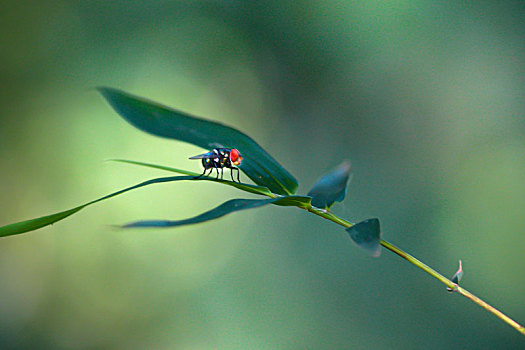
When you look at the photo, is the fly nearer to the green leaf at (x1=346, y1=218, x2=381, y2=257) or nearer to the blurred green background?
the green leaf at (x1=346, y1=218, x2=381, y2=257)

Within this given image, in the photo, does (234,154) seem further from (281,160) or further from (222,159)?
(281,160)

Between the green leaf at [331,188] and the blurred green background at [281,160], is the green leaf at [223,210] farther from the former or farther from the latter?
the blurred green background at [281,160]

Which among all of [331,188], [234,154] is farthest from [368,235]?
[234,154]

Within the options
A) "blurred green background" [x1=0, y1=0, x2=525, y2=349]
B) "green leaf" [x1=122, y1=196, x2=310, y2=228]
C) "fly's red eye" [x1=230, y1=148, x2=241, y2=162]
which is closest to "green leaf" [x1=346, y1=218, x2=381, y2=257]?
"green leaf" [x1=122, y1=196, x2=310, y2=228]

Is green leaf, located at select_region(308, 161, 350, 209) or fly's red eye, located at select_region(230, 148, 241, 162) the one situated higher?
fly's red eye, located at select_region(230, 148, 241, 162)

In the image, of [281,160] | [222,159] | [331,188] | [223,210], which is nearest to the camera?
[223,210]

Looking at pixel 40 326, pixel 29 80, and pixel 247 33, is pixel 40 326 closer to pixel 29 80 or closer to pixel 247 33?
pixel 29 80

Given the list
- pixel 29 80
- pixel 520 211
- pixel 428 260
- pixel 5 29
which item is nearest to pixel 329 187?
pixel 428 260
